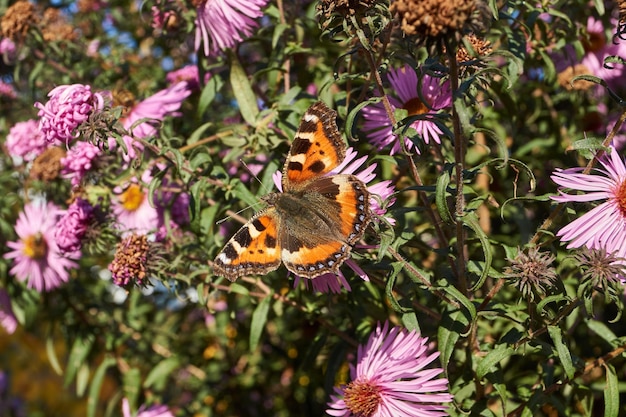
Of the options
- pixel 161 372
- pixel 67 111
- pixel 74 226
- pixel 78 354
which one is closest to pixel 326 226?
pixel 67 111

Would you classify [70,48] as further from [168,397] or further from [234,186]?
[168,397]

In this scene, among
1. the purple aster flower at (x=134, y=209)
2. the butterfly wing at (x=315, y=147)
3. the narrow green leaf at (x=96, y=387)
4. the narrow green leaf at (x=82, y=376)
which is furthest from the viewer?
the narrow green leaf at (x=82, y=376)

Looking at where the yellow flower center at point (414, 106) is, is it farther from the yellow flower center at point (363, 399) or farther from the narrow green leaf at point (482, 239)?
the yellow flower center at point (363, 399)

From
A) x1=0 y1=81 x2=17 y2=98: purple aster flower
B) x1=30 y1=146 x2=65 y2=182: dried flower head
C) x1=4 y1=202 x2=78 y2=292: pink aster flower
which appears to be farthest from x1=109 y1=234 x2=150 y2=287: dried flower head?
x1=0 y1=81 x2=17 y2=98: purple aster flower

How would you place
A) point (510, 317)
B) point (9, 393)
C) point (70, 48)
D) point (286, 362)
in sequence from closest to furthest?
point (510, 317)
point (70, 48)
point (286, 362)
point (9, 393)

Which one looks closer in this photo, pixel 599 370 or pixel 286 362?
pixel 599 370

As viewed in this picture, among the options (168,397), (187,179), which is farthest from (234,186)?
(168,397)

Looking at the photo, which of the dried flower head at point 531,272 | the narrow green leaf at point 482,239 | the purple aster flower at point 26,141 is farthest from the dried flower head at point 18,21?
the dried flower head at point 531,272
